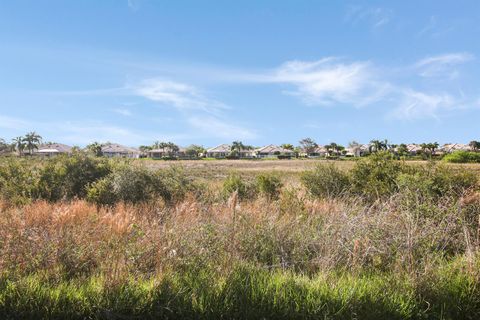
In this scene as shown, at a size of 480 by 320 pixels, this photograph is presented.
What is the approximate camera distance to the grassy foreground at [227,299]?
4.24 m

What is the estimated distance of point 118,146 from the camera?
143 m

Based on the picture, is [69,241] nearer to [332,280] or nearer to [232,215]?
[232,215]

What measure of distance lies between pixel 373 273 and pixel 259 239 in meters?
1.85

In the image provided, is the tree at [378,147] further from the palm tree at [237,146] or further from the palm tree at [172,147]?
the palm tree at [172,147]

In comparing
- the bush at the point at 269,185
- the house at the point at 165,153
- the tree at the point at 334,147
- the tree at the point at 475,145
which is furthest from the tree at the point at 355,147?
the bush at the point at 269,185

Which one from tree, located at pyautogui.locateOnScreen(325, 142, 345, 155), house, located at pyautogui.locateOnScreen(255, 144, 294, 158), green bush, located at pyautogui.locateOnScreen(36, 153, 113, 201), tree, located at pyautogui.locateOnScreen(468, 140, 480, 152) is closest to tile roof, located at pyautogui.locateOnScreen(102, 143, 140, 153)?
house, located at pyautogui.locateOnScreen(255, 144, 294, 158)

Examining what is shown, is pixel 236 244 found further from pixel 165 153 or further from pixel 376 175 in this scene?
pixel 165 153

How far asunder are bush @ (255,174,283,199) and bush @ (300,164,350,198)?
1040mm

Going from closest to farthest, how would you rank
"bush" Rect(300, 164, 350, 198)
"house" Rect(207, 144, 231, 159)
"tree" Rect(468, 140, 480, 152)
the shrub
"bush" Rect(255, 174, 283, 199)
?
1. the shrub
2. "bush" Rect(300, 164, 350, 198)
3. "bush" Rect(255, 174, 283, 199)
4. "tree" Rect(468, 140, 480, 152)
5. "house" Rect(207, 144, 231, 159)

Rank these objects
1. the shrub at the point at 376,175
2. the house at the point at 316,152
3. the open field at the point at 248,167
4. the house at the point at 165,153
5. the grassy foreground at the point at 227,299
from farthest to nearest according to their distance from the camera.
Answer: the house at the point at 316,152
the house at the point at 165,153
the open field at the point at 248,167
the shrub at the point at 376,175
the grassy foreground at the point at 227,299

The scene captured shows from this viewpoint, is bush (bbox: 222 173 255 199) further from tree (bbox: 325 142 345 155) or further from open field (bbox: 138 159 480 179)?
tree (bbox: 325 142 345 155)

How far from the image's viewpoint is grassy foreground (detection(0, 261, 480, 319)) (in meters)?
4.24

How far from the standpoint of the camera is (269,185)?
Result: 13.8 m

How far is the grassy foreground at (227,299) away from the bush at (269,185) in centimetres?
869
